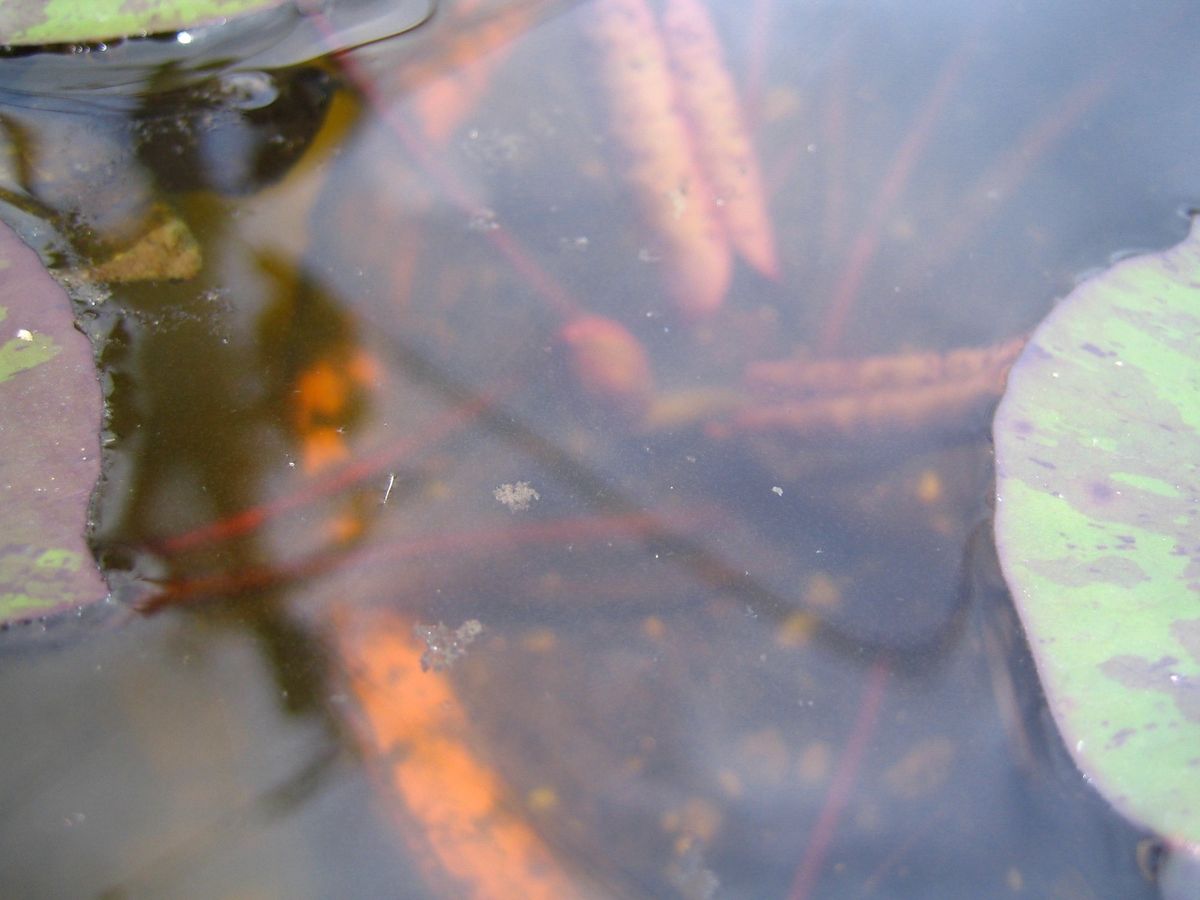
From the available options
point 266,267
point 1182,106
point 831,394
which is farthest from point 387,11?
point 1182,106

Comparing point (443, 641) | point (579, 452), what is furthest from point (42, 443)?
point (579, 452)

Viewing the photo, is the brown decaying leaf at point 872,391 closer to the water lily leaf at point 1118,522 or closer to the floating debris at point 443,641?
the water lily leaf at point 1118,522

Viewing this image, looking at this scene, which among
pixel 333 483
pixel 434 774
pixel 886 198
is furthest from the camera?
pixel 886 198

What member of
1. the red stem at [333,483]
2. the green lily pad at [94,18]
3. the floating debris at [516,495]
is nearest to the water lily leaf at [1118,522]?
the floating debris at [516,495]

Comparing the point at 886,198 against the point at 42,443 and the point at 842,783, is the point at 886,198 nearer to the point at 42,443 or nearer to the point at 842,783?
the point at 842,783

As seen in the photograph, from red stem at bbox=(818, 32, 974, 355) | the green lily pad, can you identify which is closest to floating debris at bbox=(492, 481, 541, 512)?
red stem at bbox=(818, 32, 974, 355)

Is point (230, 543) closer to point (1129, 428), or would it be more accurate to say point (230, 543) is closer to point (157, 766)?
point (157, 766)

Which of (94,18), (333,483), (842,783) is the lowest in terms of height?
(842,783)
